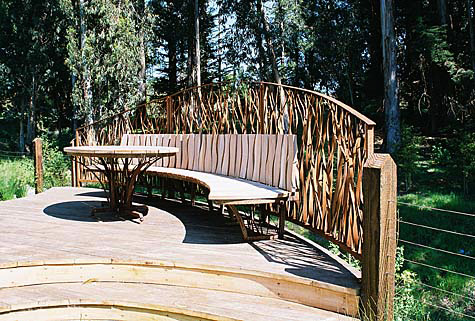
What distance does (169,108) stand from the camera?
5.87 metres

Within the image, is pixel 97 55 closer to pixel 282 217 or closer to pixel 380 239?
pixel 282 217

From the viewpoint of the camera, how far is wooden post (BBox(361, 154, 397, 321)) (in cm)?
221

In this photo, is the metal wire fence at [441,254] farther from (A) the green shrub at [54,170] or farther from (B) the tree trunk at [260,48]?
(B) the tree trunk at [260,48]

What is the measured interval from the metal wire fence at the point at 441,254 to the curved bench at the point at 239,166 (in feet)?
7.31

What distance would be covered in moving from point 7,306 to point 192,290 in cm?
105

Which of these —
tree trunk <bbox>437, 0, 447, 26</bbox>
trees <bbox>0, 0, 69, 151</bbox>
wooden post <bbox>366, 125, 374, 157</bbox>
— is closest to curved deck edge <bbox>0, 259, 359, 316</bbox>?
wooden post <bbox>366, 125, 374, 157</bbox>

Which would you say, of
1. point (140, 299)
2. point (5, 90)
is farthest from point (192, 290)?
point (5, 90)

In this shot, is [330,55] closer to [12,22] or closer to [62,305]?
[12,22]

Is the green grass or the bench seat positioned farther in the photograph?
the green grass

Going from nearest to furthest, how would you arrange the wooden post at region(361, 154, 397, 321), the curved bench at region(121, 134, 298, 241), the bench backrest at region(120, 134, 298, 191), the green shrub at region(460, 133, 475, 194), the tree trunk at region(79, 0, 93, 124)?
the wooden post at region(361, 154, 397, 321)
the curved bench at region(121, 134, 298, 241)
the bench backrest at region(120, 134, 298, 191)
the green shrub at region(460, 133, 475, 194)
the tree trunk at region(79, 0, 93, 124)

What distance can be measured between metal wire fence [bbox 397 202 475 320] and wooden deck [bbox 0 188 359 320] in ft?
9.08

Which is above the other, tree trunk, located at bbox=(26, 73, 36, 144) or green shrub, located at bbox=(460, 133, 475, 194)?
tree trunk, located at bbox=(26, 73, 36, 144)

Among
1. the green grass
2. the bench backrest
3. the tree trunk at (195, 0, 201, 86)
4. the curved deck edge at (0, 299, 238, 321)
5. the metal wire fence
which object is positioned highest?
the tree trunk at (195, 0, 201, 86)

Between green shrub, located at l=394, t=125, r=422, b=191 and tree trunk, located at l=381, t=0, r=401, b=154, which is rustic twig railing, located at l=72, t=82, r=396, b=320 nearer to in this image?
green shrub, located at l=394, t=125, r=422, b=191
